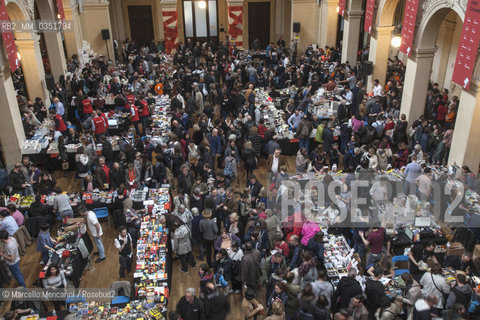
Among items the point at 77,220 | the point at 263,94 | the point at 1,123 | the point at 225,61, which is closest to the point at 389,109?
the point at 263,94

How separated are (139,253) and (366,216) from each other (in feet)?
15.2

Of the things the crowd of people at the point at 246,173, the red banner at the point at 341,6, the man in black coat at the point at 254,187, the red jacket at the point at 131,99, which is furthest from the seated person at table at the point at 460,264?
the red banner at the point at 341,6

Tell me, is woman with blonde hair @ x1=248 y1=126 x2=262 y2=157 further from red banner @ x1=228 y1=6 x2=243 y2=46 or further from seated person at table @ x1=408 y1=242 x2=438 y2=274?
red banner @ x1=228 y1=6 x2=243 y2=46

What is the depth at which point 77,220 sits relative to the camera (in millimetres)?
9664

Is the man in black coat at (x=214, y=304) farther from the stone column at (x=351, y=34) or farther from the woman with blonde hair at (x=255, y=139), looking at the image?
the stone column at (x=351, y=34)

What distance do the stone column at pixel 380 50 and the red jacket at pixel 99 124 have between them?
32.7 ft

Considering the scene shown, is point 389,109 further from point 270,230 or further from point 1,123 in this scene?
point 1,123

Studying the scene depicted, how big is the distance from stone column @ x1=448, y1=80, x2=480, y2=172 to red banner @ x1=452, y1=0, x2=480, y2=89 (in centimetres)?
31

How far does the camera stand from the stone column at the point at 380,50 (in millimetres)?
16516

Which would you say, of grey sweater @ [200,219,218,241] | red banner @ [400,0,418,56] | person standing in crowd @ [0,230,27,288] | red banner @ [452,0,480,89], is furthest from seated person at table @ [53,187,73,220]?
red banner @ [400,0,418,56]

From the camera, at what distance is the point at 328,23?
874 inches

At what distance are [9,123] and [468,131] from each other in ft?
39.3

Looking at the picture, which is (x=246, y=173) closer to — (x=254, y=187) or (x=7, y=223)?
(x=254, y=187)

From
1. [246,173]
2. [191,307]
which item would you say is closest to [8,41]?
[246,173]
